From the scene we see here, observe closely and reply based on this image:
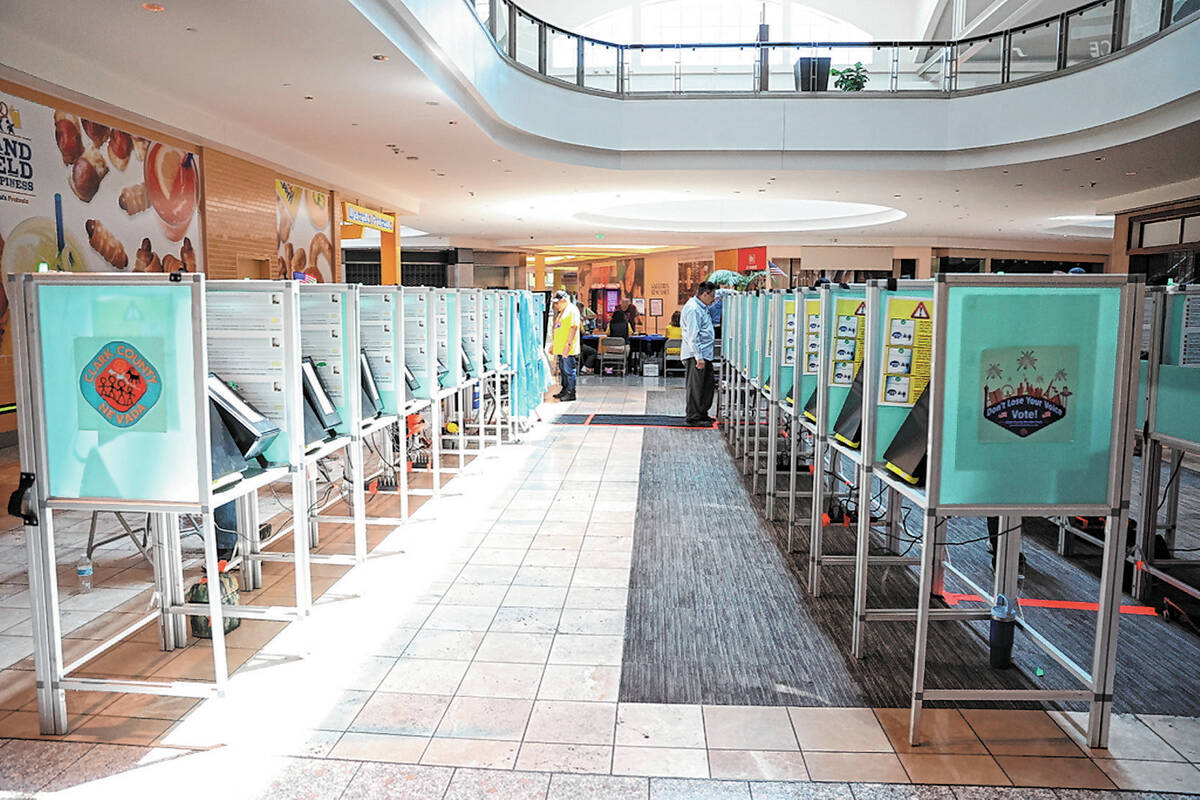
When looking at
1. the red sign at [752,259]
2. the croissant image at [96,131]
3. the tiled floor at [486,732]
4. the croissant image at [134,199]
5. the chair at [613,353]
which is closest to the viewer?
the tiled floor at [486,732]

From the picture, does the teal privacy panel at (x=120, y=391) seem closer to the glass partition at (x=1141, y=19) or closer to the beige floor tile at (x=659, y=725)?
the beige floor tile at (x=659, y=725)

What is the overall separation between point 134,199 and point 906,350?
25.6ft

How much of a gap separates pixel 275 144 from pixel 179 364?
878cm

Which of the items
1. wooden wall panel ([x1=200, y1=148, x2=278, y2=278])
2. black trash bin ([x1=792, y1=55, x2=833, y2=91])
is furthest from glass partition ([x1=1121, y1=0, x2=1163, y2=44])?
wooden wall panel ([x1=200, y1=148, x2=278, y2=278])

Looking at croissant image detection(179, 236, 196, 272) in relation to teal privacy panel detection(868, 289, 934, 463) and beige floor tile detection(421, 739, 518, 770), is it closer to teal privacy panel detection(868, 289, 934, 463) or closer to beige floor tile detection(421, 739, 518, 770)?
beige floor tile detection(421, 739, 518, 770)

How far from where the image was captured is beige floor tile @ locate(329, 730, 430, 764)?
281 centimetres

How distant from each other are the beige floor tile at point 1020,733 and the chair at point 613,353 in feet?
48.4

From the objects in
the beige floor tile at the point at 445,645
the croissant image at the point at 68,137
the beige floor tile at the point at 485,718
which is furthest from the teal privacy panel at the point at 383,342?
the croissant image at the point at 68,137

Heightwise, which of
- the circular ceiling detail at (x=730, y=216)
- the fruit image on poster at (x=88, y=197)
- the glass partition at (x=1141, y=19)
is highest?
the glass partition at (x=1141, y=19)

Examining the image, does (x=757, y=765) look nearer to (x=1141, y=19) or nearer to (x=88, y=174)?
(x=88, y=174)

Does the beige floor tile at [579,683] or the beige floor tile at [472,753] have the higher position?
the beige floor tile at [472,753]

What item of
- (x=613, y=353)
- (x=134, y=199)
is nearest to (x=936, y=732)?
(x=134, y=199)

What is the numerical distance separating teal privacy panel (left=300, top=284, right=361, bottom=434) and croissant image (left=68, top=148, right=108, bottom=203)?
4.81 meters

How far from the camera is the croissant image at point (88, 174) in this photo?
7543mm
